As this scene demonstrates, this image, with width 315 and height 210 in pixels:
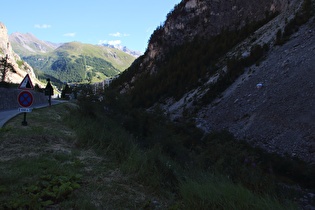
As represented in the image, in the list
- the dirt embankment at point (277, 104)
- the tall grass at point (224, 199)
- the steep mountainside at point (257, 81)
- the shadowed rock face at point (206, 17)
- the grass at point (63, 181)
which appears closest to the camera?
the tall grass at point (224, 199)

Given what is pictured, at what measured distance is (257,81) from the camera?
1728 cm

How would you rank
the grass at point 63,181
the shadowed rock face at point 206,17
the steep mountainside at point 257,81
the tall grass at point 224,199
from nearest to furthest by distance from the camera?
1. the tall grass at point 224,199
2. the grass at point 63,181
3. the steep mountainside at point 257,81
4. the shadowed rock face at point 206,17

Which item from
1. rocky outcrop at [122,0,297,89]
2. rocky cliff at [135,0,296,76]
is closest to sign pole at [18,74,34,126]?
rocky cliff at [135,0,296,76]

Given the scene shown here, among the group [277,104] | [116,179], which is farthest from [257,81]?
[116,179]

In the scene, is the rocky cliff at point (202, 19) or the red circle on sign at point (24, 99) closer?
the red circle on sign at point (24, 99)

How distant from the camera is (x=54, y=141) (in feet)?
21.4

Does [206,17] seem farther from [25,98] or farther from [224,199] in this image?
[224,199]

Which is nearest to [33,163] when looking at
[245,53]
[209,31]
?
[245,53]

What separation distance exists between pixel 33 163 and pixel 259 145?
11.3m

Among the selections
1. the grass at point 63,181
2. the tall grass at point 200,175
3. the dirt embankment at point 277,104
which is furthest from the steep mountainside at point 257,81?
the grass at point 63,181

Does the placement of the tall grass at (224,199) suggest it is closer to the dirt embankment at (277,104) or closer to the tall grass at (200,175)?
the tall grass at (200,175)

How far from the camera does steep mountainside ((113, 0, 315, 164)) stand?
36.6 feet

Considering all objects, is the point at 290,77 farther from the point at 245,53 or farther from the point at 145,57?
the point at 145,57

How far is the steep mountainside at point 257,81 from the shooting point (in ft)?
36.6
